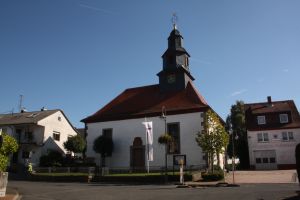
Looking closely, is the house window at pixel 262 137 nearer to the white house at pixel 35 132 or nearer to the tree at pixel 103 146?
the tree at pixel 103 146

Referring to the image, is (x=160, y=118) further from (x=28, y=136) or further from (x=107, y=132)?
(x=28, y=136)

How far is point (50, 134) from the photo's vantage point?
4578 centimetres

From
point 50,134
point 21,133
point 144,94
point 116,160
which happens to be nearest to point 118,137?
point 116,160

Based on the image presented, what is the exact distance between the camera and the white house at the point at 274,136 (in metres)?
41.0

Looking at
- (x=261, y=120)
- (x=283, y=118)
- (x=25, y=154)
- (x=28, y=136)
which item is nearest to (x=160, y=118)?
(x=261, y=120)

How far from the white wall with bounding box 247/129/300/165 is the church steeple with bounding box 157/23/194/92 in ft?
43.5

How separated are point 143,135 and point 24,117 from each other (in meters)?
22.9

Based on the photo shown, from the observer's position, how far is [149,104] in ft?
121

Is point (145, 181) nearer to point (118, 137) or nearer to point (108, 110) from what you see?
point (118, 137)

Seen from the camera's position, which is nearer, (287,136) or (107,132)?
(107,132)

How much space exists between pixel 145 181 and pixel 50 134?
83.2ft

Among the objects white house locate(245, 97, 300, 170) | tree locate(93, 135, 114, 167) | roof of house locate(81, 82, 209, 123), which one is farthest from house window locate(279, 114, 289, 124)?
tree locate(93, 135, 114, 167)

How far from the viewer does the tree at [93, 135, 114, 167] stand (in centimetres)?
3522

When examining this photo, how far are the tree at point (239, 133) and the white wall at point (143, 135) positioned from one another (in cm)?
1854
